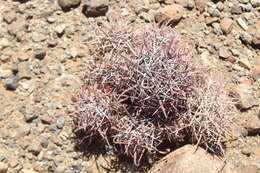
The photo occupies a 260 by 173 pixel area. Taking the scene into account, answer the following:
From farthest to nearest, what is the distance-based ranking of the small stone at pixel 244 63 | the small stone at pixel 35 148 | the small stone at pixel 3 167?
the small stone at pixel 244 63
the small stone at pixel 35 148
the small stone at pixel 3 167

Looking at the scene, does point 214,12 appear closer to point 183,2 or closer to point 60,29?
point 183,2

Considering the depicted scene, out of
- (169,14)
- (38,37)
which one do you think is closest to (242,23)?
(169,14)

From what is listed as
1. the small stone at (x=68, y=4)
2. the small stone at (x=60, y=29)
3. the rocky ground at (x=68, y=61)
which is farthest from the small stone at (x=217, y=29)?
the small stone at (x=60, y=29)

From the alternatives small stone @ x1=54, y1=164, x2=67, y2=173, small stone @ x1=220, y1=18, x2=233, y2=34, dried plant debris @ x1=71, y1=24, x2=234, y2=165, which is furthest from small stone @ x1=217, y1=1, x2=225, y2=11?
small stone @ x1=54, y1=164, x2=67, y2=173

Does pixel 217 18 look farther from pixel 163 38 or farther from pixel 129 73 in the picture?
pixel 129 73

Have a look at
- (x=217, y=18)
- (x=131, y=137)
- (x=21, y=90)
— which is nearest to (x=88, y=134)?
(x=131, y=137)

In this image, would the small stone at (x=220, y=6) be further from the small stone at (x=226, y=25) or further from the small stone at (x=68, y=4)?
the small stone at (x=68, y=4)
